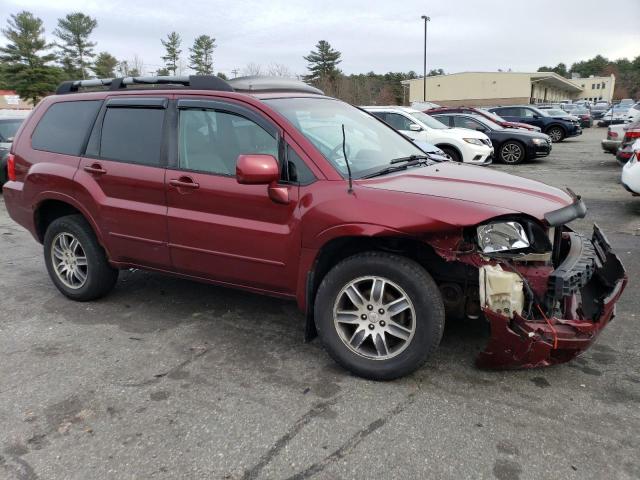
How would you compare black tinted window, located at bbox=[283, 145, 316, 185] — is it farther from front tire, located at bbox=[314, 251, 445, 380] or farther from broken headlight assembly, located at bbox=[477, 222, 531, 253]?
broken headlight assembly, located at bbox=[477, 222, 531, 253]

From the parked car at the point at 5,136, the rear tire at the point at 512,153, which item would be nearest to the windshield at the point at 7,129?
the parked car at the point at 5,136

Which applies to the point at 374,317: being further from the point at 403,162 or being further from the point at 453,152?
the point at 453,152

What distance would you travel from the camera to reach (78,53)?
66812mm

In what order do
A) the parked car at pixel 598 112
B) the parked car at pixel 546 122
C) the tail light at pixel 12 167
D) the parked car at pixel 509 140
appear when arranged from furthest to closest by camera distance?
the parked car at pixel 598 112
the parked car at pixel 546 122
the parked car at pixel 509 140
the tail light at pixel 12 167

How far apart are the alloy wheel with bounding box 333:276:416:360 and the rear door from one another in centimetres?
153

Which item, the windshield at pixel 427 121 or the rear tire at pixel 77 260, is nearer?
the rear tire at pixel 77 260

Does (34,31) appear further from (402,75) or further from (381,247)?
(381,247)

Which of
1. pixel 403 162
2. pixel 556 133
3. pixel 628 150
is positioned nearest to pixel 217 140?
pixel 403 162

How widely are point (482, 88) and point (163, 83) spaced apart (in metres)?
72.6

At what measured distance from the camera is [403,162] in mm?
3908

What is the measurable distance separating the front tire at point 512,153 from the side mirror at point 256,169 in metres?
13.4

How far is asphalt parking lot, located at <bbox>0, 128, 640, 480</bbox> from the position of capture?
2537mm

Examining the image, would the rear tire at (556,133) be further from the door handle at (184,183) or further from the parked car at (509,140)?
the door handle at (184,183)

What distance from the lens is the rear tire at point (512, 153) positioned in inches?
599
